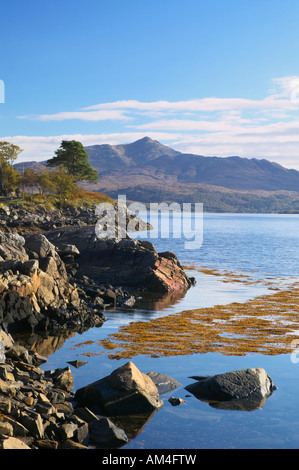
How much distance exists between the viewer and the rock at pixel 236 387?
51.9ft

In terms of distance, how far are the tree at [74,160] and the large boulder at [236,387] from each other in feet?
387

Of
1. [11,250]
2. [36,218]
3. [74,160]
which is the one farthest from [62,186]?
[11,250]

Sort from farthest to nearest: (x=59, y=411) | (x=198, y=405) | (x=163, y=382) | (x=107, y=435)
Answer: (x=163, y=382) < (x=198, y=405) < (x=59, y=411) < (x=107, y=435)

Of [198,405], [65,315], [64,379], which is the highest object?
[64,379]

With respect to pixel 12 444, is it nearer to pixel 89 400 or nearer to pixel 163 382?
pixel 89 400

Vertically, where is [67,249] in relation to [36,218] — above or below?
below

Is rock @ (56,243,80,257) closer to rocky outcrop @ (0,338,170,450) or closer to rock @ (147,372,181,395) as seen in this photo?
rocky outcrop @ (0,338,170,450)

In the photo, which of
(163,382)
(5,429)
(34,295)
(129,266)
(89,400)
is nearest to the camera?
(5,429)

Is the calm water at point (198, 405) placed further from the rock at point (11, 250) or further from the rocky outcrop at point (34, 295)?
the rock at point (11, 250)

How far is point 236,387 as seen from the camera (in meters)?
16.1

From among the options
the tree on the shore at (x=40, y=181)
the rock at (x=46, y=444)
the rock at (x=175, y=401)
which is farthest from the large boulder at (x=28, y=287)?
the tree on the shore at (x=40, y=181)

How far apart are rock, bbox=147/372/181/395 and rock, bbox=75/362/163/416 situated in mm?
776

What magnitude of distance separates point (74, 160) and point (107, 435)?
123652mm
